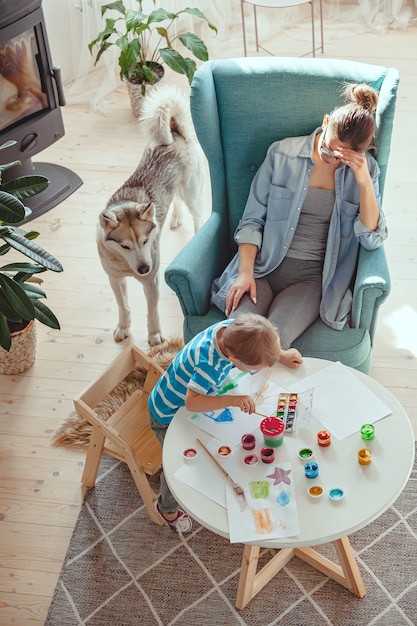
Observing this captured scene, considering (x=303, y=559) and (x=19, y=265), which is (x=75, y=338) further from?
(x=303, y=559)

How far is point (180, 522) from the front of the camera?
242cm

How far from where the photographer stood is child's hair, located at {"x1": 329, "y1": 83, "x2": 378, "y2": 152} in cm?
234

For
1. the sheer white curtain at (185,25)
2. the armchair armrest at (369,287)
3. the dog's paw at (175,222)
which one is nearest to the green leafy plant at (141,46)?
the sheer white curtain at (185,25)

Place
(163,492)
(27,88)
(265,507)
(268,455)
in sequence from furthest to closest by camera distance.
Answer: (27,88) → (163,492) → (268,455) → (265,507)

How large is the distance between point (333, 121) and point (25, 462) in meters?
1.52

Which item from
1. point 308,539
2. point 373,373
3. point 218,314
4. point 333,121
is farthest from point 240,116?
point 308,539

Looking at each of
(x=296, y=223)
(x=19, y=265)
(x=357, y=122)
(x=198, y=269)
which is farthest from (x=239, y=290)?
(x=19, y=265)

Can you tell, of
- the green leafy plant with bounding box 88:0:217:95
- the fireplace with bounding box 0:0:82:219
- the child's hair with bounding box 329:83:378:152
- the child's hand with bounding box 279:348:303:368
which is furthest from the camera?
the green leafy plant with bounding box 88:0:217:95

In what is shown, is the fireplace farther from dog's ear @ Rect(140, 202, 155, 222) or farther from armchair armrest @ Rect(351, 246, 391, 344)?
armchair armrest @ Rect(351, 246, 391, 344)

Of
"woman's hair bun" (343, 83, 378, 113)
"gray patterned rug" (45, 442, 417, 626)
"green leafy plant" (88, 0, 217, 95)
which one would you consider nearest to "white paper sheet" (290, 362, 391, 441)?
"gray patterned rug" (45, 442, 417, 626)

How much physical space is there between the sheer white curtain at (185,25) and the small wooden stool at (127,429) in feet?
7.95

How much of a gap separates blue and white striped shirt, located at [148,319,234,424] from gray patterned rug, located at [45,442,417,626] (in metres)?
0.45

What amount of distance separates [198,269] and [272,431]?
0.77 m

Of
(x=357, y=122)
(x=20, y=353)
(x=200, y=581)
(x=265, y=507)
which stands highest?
(x=357, y=122)
